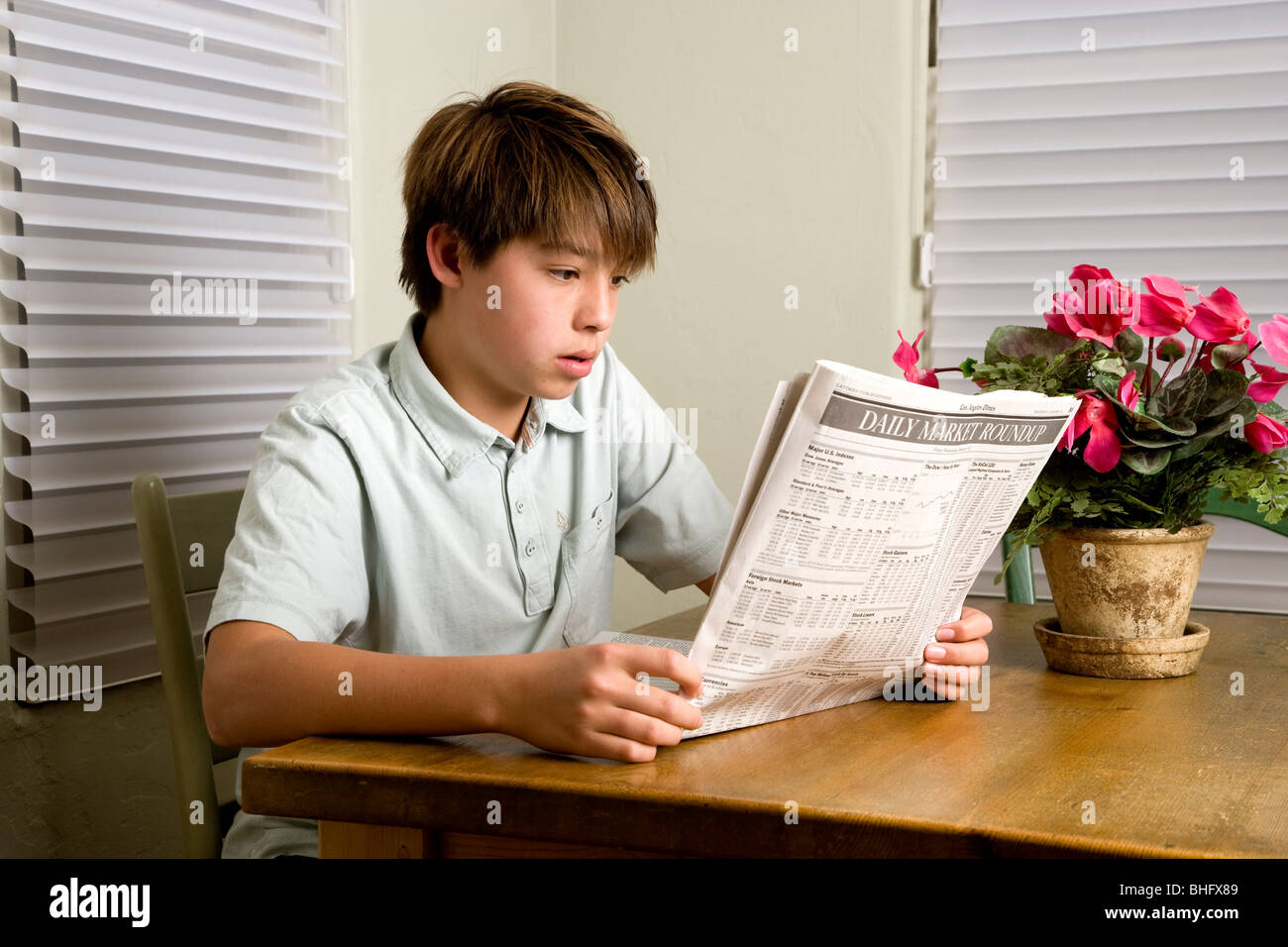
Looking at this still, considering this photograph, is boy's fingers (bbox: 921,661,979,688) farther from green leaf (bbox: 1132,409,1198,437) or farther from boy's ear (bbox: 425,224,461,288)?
boy's ear (bbox: 425,224,461,288)

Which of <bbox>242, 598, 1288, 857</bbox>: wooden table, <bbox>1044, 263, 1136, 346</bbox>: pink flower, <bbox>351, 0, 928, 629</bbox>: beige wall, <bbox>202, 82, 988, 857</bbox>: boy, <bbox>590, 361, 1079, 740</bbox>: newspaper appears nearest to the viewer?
<bbox>242, 598, 1288, 857</bbox>: wooden table

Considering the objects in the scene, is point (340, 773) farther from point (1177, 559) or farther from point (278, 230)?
point (278, 230)

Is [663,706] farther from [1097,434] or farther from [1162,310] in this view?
[1162,310]

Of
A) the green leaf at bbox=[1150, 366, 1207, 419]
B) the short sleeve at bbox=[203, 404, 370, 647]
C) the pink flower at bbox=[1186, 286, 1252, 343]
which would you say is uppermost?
the pink flower at bbox=[1186, 286, 1252, 343]

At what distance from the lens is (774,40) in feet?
7.80

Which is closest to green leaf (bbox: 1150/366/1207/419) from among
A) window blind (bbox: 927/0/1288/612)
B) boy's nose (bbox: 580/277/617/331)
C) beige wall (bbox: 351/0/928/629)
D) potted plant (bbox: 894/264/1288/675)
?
potted plant (bbox: 894/264/1288/675)

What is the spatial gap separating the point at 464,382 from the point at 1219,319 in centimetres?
72

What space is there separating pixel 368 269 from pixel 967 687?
4.37ft

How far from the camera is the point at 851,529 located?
0.87 metres

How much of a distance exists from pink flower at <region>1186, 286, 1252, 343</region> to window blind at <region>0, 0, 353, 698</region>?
1.26 meters

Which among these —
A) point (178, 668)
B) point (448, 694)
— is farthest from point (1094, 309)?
point (178, 668)

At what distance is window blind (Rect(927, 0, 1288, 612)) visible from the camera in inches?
83.2

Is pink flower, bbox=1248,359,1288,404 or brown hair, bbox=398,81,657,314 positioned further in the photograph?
brown hair, bbox=398,81,657,314

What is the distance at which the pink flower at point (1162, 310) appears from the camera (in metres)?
1.08
